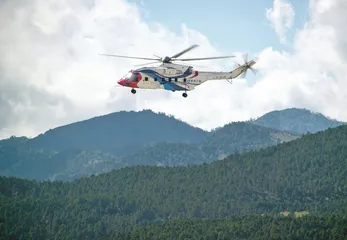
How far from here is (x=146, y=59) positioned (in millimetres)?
130500

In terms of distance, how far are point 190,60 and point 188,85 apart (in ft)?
18.4

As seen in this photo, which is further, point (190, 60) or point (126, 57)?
point (190, 60)

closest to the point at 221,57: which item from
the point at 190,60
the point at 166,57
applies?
the point at 190,60

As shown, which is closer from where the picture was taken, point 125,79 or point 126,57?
point 126,57

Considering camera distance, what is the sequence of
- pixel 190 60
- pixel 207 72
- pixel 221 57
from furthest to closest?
pixel 207 72
pixel 190 60
pixel 221 57

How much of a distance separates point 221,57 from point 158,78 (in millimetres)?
18979

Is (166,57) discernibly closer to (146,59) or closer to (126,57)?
(146,59)

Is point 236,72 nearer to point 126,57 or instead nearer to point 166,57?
point 166,57

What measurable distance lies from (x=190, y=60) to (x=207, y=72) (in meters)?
10.4

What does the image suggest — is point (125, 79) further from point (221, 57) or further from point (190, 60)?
point (221, 57)

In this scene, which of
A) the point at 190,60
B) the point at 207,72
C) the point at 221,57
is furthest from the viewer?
the point at 207,72

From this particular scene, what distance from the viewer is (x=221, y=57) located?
11300 cm

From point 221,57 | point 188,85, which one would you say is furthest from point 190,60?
point 221,57

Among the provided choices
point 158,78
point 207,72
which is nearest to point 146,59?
point 158,78
